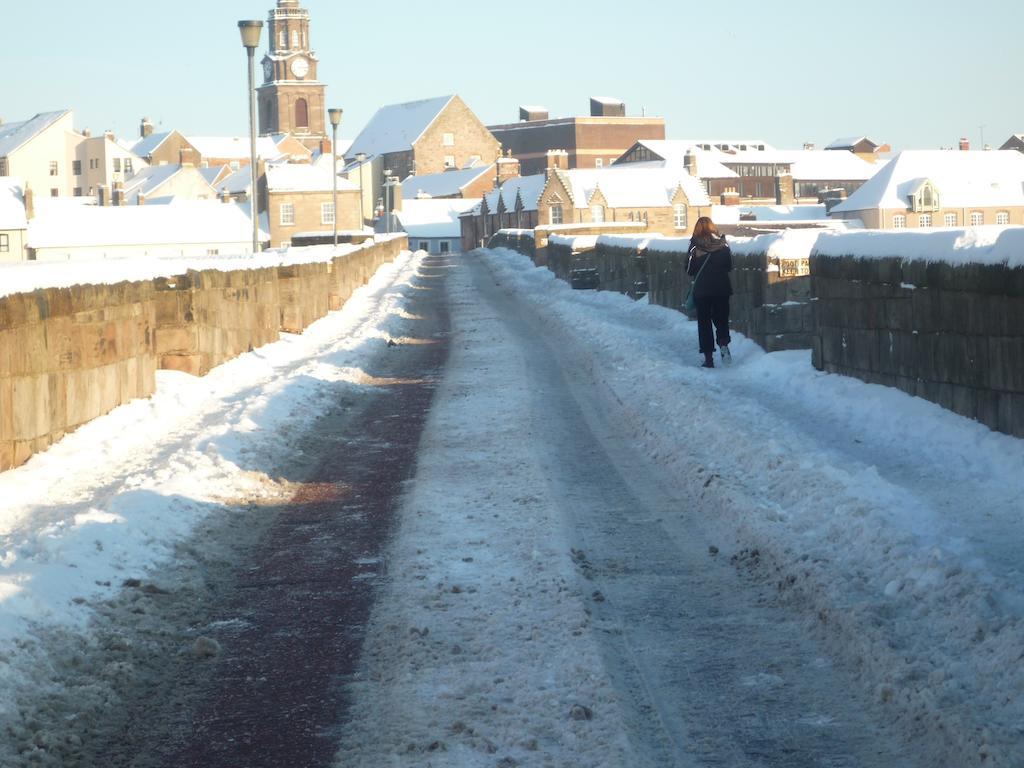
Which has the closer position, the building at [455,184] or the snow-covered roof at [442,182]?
the building at [455,184]

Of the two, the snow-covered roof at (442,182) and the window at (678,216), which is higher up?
the snow-covered roof at (442,182)

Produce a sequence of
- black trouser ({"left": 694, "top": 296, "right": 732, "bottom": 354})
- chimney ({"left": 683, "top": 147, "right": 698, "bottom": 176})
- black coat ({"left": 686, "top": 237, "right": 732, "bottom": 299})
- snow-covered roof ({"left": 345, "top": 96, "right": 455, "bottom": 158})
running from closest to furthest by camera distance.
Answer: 1. black trouser ({"left": 694, "top": 296, "right": 732, "bottom": 354})
2. black coat ({"left": 686, "top": 237, "right": 732, "bottom": 299})
3. chimney ({"left": 683, "top": 147, "right": 698, "bottom": 176})
4. snow-covered roof ({"left": 345, "top": 96, "right": 455, "bottom": 158})

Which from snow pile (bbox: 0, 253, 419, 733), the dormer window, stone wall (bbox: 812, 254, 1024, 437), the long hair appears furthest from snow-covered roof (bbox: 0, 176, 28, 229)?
stone wall (bbox: 812, 254, 1024, 437)

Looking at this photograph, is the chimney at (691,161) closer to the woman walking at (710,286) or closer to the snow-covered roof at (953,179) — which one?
the snow-covered roof at (953,179)

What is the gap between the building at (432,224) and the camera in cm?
12531

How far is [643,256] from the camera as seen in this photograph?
28234 mm

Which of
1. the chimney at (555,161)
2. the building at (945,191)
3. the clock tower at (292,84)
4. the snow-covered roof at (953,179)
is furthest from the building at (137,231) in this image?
the clock tower at (292,84)

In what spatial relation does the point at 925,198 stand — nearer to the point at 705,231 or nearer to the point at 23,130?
the point at 705,231

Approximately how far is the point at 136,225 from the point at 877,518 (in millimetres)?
84124

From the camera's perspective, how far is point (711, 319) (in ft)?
53.4

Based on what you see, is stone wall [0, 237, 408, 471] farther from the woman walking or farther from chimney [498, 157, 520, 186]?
chimney [498, 157, 520, 186]

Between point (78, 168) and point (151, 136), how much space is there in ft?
109

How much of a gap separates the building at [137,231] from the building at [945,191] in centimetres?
4504

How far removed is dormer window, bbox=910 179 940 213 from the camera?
9138 centimetres
